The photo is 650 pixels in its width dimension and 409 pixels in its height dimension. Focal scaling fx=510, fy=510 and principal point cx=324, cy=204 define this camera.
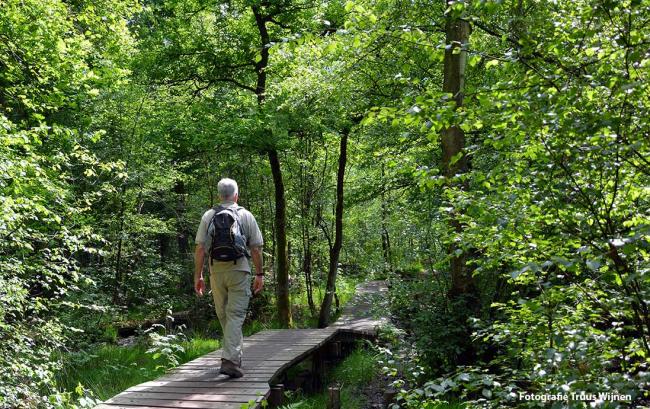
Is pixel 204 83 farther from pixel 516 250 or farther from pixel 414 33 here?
pixel 516 250

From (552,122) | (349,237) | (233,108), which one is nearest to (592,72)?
Answer: (552,122)

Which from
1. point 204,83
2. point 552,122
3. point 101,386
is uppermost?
point 204,83

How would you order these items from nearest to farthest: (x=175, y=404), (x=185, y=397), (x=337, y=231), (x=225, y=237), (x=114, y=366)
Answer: (x=175, y=404) < (x=185, y=397) < (x=225, y=237) < (x=114, y=366) < (x=337, y=231)

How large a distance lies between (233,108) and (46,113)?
4.10 meters

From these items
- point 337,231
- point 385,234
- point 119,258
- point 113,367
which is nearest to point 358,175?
point 385,234

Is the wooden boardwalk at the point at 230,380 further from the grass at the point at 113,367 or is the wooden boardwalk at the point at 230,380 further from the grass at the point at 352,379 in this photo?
the grass at the point at 113,367

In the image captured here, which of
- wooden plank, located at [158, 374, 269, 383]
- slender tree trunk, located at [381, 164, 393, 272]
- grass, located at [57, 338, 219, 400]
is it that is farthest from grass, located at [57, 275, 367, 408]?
slender tree trunk, located at [381, 164, 393, 272]

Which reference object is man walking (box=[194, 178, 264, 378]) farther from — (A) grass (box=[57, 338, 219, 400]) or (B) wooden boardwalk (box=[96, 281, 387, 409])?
(A) grass (box=[57, 338, 219, 400])

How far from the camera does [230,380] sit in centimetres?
623

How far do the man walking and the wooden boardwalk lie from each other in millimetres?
411

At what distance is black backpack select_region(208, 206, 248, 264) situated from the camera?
19.4ft

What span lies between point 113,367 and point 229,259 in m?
3.83

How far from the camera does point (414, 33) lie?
3.72 meters

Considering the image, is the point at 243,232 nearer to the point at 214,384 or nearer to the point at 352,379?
the point at 214,384
